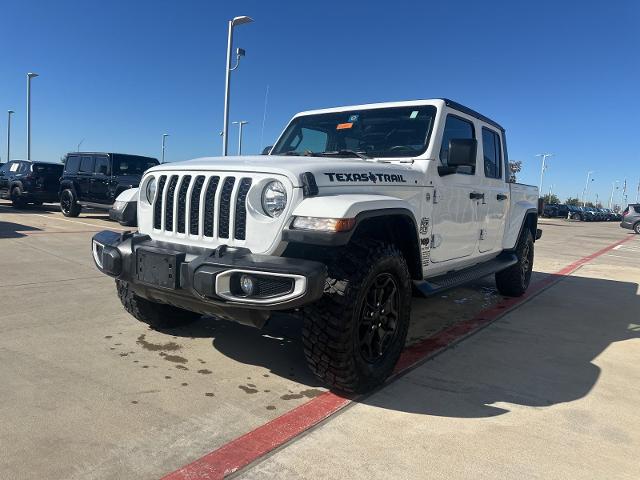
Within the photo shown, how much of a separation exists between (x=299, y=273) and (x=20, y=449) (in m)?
1.54

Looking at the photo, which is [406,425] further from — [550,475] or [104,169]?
[104,169]

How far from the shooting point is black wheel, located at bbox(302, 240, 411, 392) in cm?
280

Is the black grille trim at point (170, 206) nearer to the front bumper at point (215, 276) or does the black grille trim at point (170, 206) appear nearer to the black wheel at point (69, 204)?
the front bumper at point (215, 276)

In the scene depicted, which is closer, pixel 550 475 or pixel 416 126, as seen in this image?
pixel 550 475

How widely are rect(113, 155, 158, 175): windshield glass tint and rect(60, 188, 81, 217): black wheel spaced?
6.07 ft

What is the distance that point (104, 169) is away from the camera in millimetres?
13688

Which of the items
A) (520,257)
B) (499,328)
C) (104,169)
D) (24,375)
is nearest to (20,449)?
(24,375)

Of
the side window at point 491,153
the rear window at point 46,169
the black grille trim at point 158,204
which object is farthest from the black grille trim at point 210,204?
the rear window at point 46,169

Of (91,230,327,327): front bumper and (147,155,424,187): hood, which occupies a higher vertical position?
(147,155,424,187): hood

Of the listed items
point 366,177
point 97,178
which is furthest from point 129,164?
point 366,177

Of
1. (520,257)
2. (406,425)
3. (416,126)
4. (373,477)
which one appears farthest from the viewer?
(520,257)

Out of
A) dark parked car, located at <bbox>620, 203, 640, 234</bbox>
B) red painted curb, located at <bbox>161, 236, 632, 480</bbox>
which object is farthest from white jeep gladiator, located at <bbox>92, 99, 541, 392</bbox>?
dark parked car, located at <bbox>620, 203, 640, 234</bbox>

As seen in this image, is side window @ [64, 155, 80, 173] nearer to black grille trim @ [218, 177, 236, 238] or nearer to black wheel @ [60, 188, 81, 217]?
black wheel @ [60, 188, 81, 217]

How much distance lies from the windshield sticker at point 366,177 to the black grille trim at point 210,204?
2.26 ft
